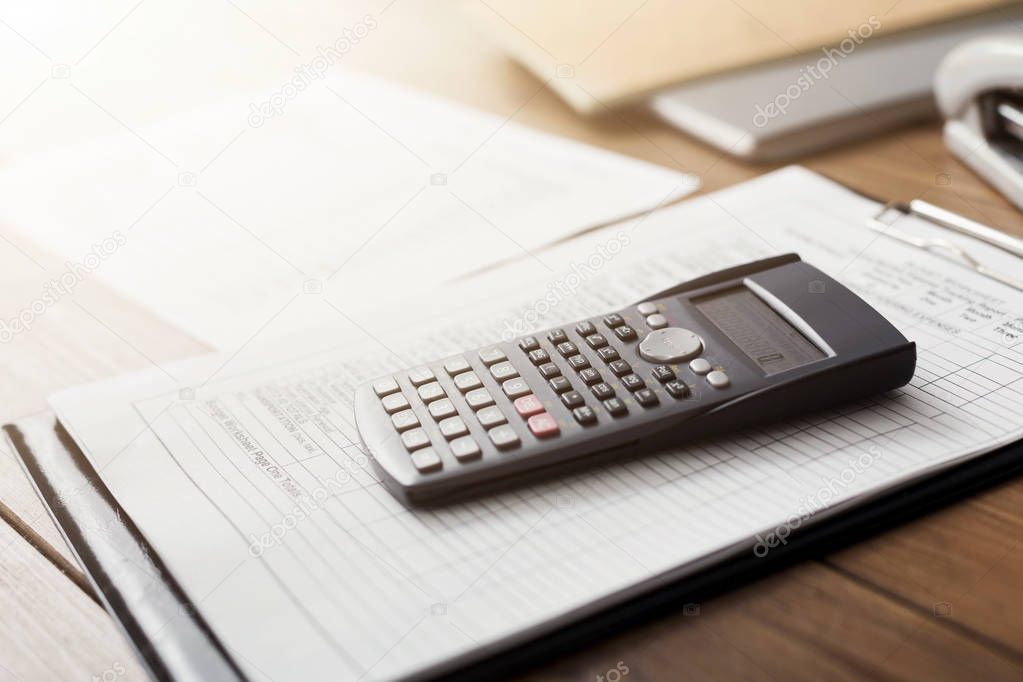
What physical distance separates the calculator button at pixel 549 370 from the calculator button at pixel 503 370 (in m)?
0.01

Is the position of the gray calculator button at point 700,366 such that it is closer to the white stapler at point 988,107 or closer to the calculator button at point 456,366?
the calculator button at point 456,366

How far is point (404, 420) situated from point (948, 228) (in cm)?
34

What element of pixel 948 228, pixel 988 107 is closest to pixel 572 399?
pixel 948 228

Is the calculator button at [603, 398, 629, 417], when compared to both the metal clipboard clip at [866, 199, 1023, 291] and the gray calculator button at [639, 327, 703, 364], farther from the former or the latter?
the metal clipboard clip at [866, 199, 1023, 291]

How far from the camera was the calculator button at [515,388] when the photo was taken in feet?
1.24

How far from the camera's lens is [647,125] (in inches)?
28.4

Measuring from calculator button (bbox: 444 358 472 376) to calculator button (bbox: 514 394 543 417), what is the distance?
0.11ft

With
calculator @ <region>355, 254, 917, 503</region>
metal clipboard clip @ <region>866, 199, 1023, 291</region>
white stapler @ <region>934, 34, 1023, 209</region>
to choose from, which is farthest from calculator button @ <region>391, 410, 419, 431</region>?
white stapler @ <region>934, 34, 1023, 209</region>

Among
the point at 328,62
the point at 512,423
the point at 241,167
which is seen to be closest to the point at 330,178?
the point at 241,167

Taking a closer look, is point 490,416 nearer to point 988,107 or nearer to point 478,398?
point 478,398

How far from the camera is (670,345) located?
397 mm

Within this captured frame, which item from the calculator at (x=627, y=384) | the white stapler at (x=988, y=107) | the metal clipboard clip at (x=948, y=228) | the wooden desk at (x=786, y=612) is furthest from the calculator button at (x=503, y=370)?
the white stapler at (x=988, y=107)

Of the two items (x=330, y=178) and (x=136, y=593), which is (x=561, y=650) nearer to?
(x=136, y=593)

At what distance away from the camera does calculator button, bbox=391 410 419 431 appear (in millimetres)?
365
